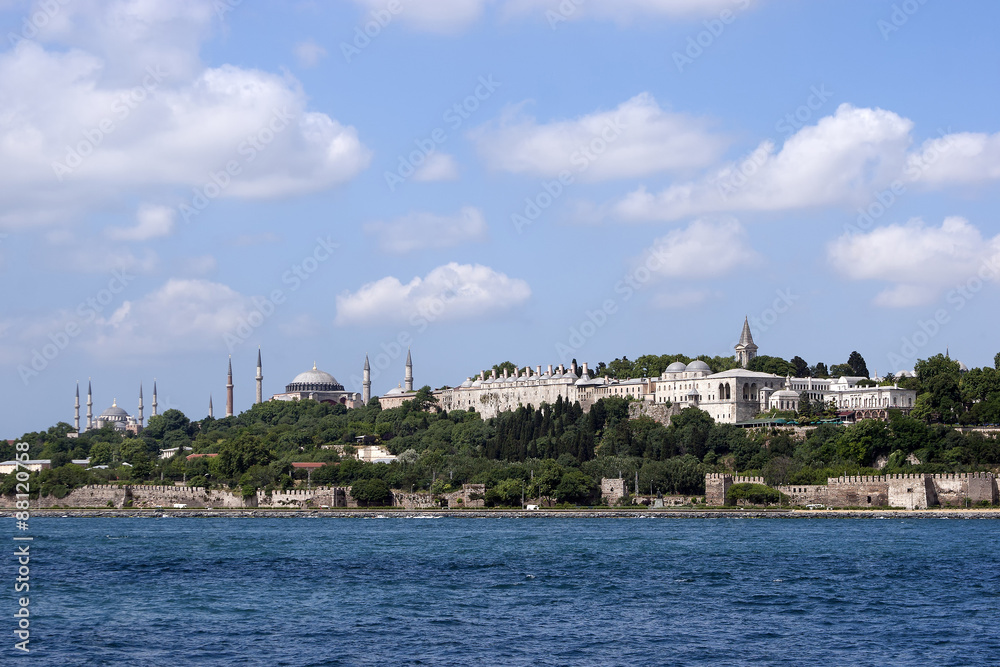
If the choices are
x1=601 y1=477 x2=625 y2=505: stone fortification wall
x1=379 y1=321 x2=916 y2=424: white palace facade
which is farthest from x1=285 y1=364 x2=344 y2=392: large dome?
x1=601 y1=477 x2=625 y2=505: stone fortification wall

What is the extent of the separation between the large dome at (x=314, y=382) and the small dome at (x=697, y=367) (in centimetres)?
4614

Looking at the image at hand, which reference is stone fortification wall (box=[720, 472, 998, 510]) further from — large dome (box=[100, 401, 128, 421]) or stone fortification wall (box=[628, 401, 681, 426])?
large dome (box=[100, 401, 128, 421])

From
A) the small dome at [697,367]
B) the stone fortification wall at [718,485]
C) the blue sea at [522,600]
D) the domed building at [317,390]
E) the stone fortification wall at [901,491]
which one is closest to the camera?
the blue sea at [522,600]

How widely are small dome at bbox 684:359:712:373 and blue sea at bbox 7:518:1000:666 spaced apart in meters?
52.9

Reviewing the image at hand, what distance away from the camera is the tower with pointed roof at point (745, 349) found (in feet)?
351

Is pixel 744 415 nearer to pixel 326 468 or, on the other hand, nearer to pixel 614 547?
pixel 326 468

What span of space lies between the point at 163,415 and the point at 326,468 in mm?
55280

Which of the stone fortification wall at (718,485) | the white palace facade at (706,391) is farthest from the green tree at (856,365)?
the stone fortification wall at (718,485)

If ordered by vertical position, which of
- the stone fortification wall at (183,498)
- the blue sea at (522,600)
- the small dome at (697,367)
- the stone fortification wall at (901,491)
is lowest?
the blue sea at (522,600)

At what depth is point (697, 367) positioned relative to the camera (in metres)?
101

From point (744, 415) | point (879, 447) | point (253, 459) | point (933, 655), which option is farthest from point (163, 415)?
point (933, 655)

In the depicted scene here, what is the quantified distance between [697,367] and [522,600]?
7481 cm

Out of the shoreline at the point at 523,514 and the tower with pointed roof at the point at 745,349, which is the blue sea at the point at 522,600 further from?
the tower with pointed roof at the point at 745,349

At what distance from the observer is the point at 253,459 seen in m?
82.9
